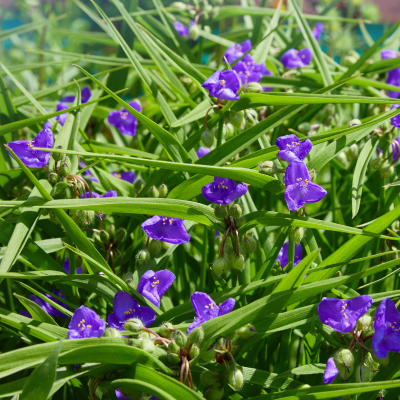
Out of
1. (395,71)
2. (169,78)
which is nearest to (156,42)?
(169,78)

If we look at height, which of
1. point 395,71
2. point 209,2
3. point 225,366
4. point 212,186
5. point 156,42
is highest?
point 209,2

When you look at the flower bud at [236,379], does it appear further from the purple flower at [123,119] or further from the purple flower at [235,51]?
the purple flower at [235,51]

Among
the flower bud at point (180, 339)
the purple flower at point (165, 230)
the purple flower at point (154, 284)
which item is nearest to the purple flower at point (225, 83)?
the purple flower at point (165, 230)

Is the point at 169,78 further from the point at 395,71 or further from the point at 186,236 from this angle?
the point at 395,71

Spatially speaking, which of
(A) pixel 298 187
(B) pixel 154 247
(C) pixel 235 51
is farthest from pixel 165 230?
(C) pixel 235 51

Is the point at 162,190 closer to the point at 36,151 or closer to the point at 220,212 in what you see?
the point at 220,212

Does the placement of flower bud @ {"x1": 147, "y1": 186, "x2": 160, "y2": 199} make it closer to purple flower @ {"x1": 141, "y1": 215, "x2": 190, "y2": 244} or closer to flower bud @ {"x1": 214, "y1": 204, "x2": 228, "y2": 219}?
purple flower @ {"x1": 141, "y1": 215, "x2": 190, "y2": 244}

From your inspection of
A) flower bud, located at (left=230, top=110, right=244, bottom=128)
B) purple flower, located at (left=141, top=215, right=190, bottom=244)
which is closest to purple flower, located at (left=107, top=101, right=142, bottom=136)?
flower bud, located at (left=230, top=110, right=244, bottom=128)
